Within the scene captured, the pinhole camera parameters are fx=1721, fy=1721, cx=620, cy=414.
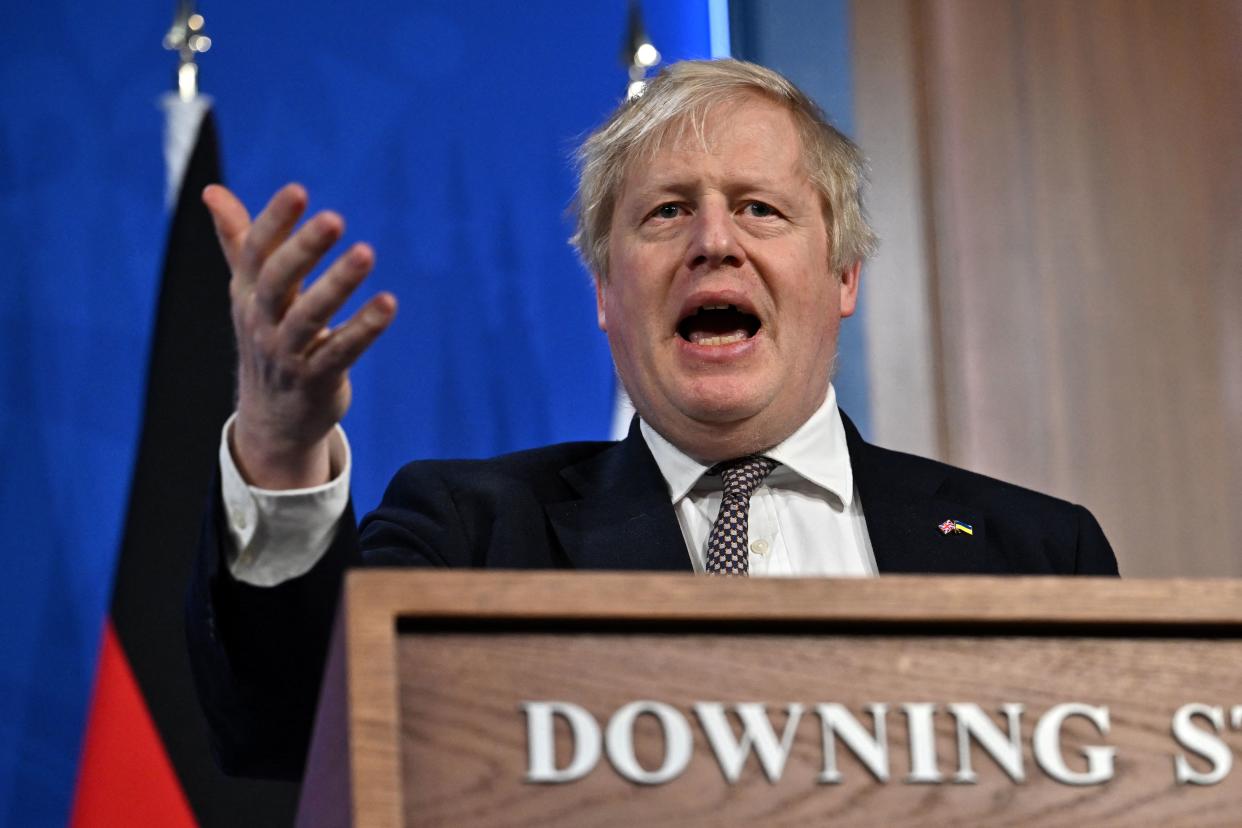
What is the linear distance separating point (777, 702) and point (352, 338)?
35cm

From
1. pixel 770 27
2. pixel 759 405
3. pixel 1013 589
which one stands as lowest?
pixel 1013 589

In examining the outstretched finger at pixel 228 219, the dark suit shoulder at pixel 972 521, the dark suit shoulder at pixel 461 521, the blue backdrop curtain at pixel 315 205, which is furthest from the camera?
the blue backdrop curtain at pixel 315 205

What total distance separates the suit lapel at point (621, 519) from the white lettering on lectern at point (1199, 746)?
85cm

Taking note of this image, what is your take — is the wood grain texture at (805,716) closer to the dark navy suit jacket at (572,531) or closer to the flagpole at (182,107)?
the dark navy suit jacket at (572,531)

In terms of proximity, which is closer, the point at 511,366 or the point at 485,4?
the point at 511,366

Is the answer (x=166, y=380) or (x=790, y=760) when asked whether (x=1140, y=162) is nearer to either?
(x=166, y=380)

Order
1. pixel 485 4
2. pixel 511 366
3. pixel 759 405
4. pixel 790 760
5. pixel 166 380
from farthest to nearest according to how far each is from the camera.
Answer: pixel 485 4, pixel 511 366, pixel 166 380, pixel 759 405, pixel 790 760

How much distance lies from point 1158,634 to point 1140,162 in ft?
6.41

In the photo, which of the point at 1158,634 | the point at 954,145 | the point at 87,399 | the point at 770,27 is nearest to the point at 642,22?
the point at 770,27

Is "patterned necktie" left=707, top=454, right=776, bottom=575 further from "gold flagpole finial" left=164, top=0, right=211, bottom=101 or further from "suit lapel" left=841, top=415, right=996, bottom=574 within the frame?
"gold flagpole finial" left=164, top=0, right=211, bottom=101

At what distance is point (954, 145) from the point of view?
2.75 meters

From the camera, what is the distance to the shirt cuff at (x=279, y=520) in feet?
4.13

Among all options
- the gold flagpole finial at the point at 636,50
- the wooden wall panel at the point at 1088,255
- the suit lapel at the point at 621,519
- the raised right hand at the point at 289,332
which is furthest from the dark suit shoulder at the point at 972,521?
the raised right hand at the point at 289,332

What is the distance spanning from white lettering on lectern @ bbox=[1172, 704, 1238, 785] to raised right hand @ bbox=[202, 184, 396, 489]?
0.52 metres
